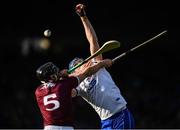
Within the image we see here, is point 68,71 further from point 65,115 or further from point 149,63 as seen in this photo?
point 149,63

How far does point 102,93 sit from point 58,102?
889 millimetres

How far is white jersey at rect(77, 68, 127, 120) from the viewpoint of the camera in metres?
7.90

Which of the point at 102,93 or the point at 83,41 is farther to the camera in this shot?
the point at 83,41

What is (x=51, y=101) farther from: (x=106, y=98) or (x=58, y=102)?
(x=106, y=98)

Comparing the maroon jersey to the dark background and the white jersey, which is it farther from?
the dark background

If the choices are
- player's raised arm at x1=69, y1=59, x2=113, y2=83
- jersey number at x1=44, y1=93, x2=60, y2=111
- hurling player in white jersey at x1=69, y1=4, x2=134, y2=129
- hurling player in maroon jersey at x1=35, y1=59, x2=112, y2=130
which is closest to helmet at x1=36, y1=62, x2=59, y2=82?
hurling player in maroon jersey at x1=35, y1=59, x2=112, y2=130

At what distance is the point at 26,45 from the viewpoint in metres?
16.1

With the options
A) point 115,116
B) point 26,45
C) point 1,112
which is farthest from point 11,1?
point 115,116

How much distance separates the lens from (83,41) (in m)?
15.9

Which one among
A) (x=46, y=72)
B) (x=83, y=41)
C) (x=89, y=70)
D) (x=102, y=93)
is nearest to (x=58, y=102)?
(x=46, y=72)

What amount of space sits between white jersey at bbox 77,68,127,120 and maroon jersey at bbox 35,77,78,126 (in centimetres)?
68

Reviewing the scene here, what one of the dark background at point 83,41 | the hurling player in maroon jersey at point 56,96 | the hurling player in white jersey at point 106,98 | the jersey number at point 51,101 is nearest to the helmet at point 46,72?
the hurling player in maroon jersey at point 56,96

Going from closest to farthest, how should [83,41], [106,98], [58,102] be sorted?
[58,102]
[106,98]
[83,41]

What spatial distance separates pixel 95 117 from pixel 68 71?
6.35 metres
